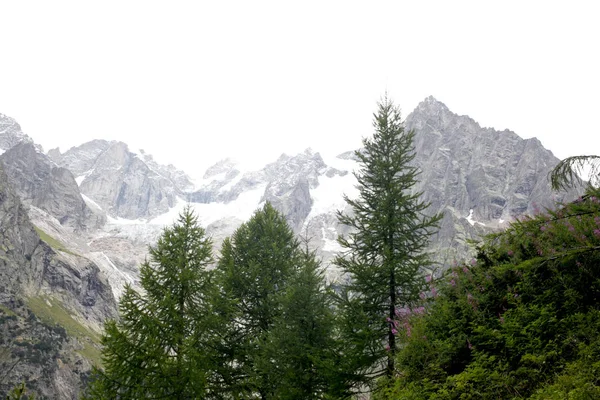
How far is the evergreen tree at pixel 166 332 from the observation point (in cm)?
1127

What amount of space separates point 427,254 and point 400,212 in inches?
61.4

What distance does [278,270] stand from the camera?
54.3 feet

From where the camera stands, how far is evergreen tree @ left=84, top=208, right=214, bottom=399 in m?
11.3

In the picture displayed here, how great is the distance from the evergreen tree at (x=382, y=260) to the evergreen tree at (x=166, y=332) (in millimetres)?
4741

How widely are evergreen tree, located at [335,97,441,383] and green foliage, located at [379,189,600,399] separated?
1.65 metres

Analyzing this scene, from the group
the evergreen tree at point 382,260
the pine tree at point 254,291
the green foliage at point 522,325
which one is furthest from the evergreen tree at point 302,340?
the green foliage at point 522,325

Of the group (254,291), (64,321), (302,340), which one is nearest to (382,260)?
(302,340)

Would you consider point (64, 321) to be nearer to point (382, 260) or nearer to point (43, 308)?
point (43, 308)

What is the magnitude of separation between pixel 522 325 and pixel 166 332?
9.90 m

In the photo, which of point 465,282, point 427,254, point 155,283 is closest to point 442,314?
point 465,282

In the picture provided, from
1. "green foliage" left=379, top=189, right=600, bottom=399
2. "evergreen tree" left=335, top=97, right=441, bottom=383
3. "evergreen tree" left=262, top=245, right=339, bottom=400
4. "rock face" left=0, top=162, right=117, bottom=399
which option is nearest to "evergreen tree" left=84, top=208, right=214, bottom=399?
"evergreen tree" left=262, top=245, right=339, bottom=400

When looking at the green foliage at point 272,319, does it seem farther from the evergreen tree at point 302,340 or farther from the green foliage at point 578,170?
the green foliage at point 578,170

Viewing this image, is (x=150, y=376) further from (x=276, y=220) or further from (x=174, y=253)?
(x=276, y=220)

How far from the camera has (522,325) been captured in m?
7.41
